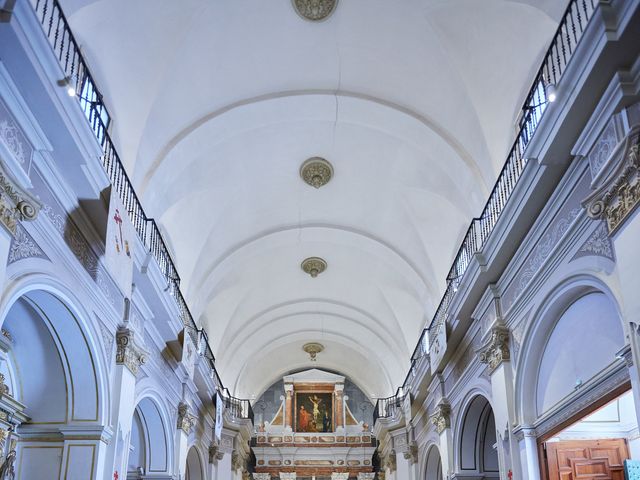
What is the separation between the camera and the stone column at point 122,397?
34.6 feet

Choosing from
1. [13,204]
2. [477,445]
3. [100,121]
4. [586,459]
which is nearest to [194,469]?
[477,445]

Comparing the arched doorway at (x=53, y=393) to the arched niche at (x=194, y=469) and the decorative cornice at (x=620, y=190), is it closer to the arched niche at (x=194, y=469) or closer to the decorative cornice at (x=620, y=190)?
the decorative cornice at (x=620, y=190)

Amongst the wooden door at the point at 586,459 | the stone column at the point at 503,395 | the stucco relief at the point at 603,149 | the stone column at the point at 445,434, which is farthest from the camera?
the stone column at the point at 445,434

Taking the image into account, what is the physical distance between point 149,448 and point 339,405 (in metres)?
13.6

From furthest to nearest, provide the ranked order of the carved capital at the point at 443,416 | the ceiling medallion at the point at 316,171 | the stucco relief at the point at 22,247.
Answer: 1. the ceiling medallion at the point at 316,171
2. the carved capital at the point at 443,416
3. the stucco relief at the point at 22,247

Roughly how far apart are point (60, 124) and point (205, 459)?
13.9 metres

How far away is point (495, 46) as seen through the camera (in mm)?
11141

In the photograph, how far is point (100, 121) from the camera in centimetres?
974

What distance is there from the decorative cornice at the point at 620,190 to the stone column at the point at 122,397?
6.81 metres

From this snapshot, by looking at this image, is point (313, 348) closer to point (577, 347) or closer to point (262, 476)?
point (262, 476)

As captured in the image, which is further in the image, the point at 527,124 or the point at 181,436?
the point at 181,436

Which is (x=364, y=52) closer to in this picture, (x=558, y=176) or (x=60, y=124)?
(x=558, y=176)

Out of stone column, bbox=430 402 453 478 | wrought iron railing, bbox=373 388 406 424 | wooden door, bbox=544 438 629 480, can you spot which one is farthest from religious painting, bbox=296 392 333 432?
wooden door, bbox=544 438 629 480

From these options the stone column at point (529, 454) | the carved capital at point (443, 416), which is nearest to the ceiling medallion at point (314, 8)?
the stone column at point (529, 454)
